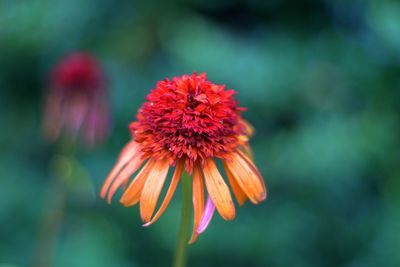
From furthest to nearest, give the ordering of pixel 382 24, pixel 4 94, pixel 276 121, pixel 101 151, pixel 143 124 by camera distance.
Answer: pixel 4 94 < pixel 101 151 < pixel 276 121 < pixel 382 24 < pixel 143 124

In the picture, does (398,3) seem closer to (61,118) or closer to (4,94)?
(61,118)

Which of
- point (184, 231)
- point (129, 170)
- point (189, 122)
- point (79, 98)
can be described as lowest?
point (184, 231)

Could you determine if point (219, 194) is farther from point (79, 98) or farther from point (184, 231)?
point (79, 98)

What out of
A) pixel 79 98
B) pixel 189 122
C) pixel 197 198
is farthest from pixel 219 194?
pixel 79 98

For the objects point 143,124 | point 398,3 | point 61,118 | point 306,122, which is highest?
point 398,3

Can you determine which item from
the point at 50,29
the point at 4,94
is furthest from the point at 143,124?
the point at 4,94

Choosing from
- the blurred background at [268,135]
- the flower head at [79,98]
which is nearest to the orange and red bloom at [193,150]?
the blurred background at [268,135]
